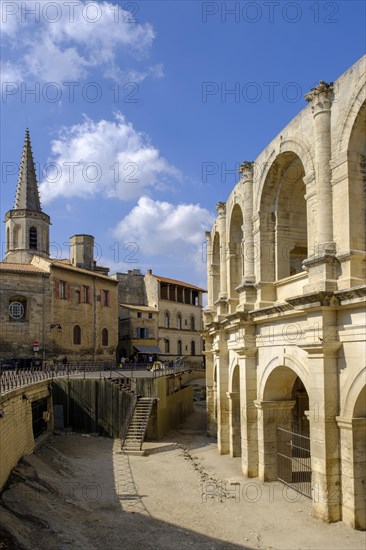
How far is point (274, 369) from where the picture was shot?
17.8 metres

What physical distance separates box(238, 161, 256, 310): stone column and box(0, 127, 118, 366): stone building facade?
74.8 ft

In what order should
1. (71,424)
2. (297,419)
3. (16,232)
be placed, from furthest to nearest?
(16,232) < (71,424) < (297,419)

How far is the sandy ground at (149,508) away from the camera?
498 inches

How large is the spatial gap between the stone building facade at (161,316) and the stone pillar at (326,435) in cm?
4156

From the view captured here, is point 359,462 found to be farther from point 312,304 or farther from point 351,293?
point 351,293

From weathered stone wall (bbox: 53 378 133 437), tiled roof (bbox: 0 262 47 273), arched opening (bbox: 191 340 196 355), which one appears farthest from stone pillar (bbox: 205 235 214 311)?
arched opening (bbox: 191 340 196 355)

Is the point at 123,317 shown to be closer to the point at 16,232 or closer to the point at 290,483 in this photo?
the point at 16,232

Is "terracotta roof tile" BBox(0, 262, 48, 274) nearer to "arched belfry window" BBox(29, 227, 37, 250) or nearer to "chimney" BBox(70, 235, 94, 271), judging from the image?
"arched belfry window" BBox(29, 227, 37, 250)

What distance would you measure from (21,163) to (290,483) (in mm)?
47458

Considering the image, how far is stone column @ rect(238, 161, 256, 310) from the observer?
1980 centimetres

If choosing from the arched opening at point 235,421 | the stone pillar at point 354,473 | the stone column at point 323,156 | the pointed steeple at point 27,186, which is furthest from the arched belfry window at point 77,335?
the stone pillar at point 354,473

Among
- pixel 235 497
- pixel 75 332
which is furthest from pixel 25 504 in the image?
pixel 75 332

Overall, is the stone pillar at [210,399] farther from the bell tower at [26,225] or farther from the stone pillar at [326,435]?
the bell tower at [26,225]

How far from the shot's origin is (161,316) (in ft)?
195
